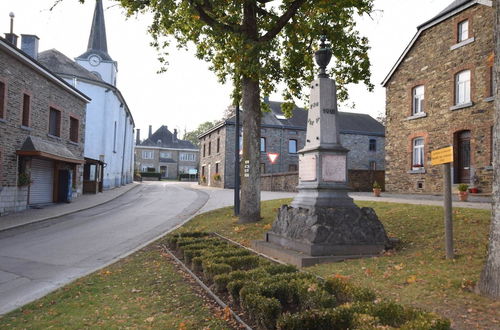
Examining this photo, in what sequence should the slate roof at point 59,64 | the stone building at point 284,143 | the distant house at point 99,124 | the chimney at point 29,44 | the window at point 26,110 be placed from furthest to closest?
the stone building at point 284,143
the distant house at point 99,124
the slate roof at point 59,64
the chimney at point 29,44
the window at point 26,110

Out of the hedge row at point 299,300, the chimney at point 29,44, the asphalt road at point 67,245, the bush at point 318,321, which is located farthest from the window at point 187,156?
the bush at point 318,321

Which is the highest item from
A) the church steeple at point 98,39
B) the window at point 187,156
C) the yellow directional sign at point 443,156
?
the church steeple at point 98,39

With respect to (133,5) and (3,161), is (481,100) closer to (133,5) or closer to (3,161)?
(133,5)

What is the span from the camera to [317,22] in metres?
12.6

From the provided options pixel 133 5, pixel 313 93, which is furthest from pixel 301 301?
pixel 133 5

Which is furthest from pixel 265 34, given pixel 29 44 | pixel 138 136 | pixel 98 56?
pixel 138 136

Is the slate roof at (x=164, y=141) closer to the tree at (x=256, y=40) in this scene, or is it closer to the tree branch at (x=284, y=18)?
the tree at (x=256, y=40)

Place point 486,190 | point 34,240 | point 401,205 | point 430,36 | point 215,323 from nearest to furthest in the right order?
point 215,323 → point 34,240 → point 401,205 → point 486,190 → point 430,36

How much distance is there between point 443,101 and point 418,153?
10.1ft

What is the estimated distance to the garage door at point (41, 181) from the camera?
2016cm

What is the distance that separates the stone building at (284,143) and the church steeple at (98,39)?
15.9 meters

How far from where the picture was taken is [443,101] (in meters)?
19.0

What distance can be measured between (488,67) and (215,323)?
1703cm

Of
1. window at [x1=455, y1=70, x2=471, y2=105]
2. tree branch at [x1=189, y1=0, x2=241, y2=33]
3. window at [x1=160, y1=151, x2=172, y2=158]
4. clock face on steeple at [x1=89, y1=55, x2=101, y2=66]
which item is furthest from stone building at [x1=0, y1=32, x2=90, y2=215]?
window at [x1=160, y1=151, x2=172, y2=158]
